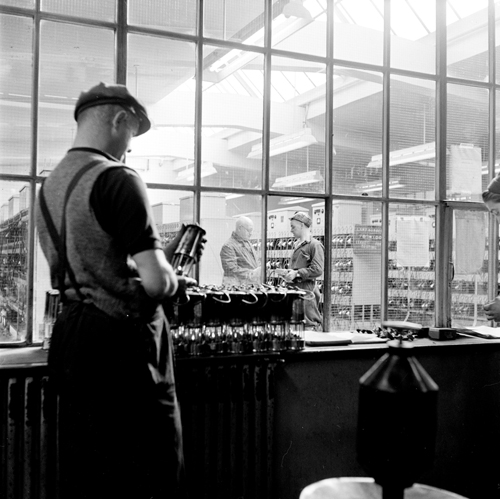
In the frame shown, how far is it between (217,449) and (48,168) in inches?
Answer: 61.4

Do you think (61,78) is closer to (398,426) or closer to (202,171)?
(202,171)

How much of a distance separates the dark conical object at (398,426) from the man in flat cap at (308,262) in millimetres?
1730

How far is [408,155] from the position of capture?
3.44m

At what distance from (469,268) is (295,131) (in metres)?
1.46

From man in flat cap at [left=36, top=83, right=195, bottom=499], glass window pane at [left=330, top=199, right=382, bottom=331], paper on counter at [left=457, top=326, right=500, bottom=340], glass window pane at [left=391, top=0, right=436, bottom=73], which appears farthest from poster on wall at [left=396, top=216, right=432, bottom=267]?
man in flat cap at [left=36, top=83, right=195, bottom=499]

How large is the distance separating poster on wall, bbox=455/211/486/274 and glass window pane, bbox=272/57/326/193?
3.30ft

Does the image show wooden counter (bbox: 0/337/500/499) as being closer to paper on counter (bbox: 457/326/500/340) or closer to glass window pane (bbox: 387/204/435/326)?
paper on counter (bbox: 457/326/500/340)

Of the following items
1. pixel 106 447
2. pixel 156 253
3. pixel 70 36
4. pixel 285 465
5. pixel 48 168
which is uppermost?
pixel 70 36

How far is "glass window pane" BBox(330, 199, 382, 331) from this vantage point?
3266 mm

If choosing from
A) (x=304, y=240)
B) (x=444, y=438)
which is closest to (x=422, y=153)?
(x=304, y=240)

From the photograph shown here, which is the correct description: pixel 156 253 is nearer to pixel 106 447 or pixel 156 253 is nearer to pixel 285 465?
pixel 106 447

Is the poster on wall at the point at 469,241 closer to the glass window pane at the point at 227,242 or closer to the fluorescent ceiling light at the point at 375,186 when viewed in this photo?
the fluorescent ceiling light at the point at 375,186

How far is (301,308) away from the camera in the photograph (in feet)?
9.06

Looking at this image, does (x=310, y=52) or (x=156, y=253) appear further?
(x=310, y=52)
